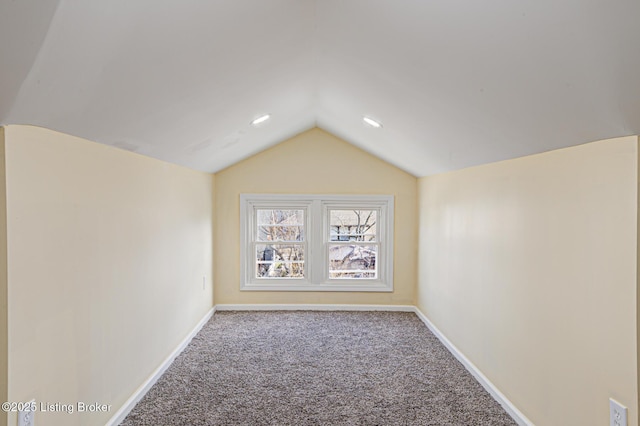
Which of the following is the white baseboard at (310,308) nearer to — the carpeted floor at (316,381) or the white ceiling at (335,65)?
the carpeted floor at (316,381)

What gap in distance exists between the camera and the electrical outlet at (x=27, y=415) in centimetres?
185

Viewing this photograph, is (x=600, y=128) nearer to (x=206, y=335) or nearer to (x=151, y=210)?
(x=151, y=210)

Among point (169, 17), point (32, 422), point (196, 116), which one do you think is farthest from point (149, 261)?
point (169, 17)

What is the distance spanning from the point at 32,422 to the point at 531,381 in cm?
246

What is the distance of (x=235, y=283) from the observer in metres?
5.80

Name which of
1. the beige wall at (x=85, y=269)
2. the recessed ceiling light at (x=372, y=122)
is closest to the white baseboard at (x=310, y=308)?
the beige wall at (x=85, y=269)

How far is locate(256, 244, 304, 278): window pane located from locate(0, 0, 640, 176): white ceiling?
2717 mm

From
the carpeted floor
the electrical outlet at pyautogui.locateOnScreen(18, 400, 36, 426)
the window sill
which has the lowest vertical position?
the carpeted floor

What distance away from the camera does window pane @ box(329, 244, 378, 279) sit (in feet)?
19.6

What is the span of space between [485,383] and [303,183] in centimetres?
319

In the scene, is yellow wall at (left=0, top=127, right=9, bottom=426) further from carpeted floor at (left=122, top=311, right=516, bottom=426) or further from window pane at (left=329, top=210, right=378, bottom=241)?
window pane at (left=329, top=210, right=378, bottom=241)

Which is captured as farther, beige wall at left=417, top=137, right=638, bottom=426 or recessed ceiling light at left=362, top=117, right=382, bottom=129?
recessed ceiling light at left=362, top=117, right=382, bottom=129

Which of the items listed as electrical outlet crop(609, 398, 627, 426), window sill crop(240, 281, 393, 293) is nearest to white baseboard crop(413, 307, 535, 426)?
electrical outlet crop(609, 398, 627, 426)

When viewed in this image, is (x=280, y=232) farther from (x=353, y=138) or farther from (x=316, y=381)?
(x=316, y=381)
